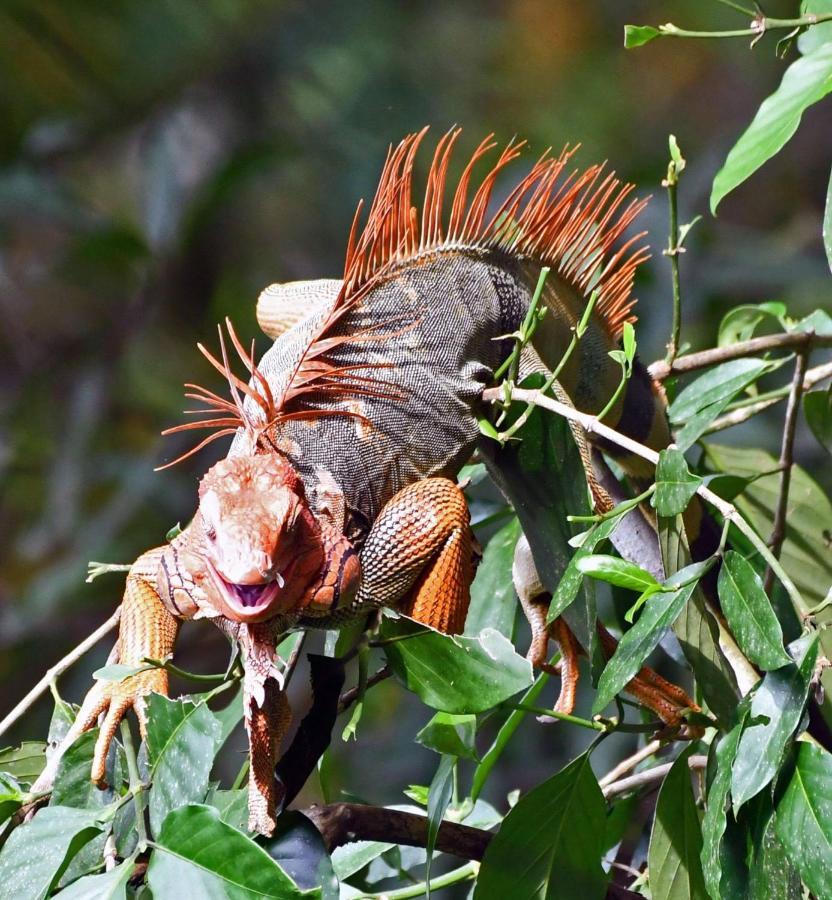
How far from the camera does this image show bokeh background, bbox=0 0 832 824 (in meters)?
3.71

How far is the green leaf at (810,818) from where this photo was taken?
34.4 inches

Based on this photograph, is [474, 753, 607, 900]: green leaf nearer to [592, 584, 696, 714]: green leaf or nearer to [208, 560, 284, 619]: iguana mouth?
[592, 584, 696, 714]: green leaf

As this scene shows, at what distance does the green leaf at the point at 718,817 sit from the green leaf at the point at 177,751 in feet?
1.43

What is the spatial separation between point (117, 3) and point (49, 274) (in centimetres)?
108

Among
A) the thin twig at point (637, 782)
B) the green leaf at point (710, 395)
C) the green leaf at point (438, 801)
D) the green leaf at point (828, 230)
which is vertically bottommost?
the thin twig at point (637, 782)

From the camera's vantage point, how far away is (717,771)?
39.6 inches

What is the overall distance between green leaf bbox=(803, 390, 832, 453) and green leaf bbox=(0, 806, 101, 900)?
3.97 feet

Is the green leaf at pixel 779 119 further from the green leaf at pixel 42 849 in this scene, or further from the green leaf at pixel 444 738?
the green leaf at pixel 42 849

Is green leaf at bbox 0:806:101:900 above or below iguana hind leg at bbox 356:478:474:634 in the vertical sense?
below

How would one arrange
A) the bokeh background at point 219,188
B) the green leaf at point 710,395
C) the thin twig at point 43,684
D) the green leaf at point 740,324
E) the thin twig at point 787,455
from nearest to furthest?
the thin twig at point 43,684
the green leaf at point 710,395
the thin twig at point 787,455
the green leaf at point 740,324
the bokeh background at point 219,188

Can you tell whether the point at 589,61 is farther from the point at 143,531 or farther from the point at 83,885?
the point at 83,885

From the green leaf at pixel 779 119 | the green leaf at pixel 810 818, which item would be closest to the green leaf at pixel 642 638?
the green leaf at pixel 810 818

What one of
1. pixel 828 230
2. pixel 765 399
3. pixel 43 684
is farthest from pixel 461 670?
pixel 765 399

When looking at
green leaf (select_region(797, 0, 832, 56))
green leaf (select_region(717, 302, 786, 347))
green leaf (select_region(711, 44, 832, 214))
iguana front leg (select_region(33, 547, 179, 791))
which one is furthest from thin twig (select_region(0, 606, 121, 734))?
green leaf (select_region(717, 302, 786, 347))
